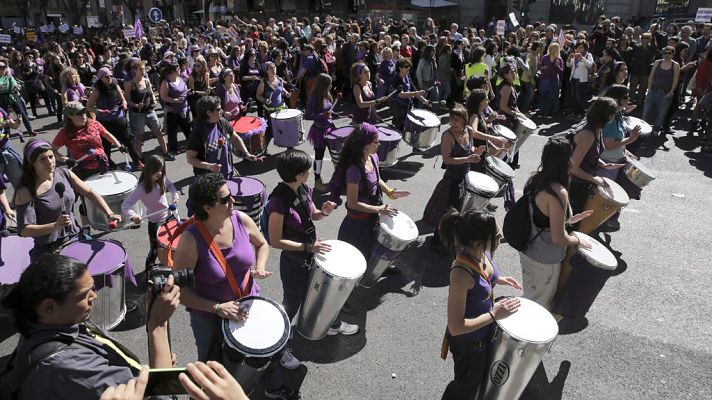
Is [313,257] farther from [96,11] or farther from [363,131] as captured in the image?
[96,11]

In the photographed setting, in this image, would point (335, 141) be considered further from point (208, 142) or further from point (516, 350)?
point (516, 350)

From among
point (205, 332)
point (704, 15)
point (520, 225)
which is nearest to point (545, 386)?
point (520, 225)

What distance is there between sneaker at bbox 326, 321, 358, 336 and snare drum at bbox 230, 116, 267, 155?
4.02 metres

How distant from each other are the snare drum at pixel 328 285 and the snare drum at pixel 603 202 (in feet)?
8.92

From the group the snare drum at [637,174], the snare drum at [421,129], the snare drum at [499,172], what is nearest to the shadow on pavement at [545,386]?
the snare drum at [499,172]

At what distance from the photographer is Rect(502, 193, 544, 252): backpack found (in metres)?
3.91

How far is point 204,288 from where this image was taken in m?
3.02

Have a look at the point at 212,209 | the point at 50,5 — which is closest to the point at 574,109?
the point at 212,209

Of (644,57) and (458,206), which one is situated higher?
(644,57)

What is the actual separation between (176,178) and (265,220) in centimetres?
503

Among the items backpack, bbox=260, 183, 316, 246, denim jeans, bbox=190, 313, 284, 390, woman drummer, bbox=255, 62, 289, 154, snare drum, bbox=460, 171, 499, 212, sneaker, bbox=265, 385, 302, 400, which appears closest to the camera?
denim jeans, bbox=190, 313, 284, 390

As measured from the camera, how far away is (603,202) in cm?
511

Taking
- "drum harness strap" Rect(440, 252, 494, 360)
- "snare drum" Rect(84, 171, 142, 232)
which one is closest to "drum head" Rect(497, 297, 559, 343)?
"drum harness strap" Rect(440, 252, 494, 360)

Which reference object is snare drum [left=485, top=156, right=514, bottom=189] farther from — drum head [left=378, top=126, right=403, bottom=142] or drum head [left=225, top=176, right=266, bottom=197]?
drum head [left=225, top=176, right=266, bottom=197]
